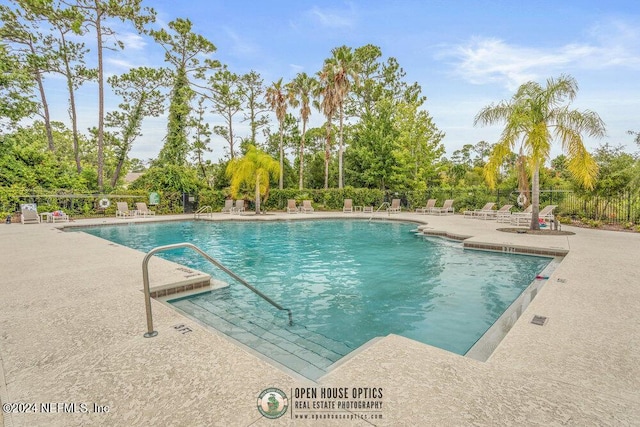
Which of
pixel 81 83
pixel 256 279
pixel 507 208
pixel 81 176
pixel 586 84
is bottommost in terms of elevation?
pixel 256 279

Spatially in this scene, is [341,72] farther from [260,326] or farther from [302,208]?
[260,326]

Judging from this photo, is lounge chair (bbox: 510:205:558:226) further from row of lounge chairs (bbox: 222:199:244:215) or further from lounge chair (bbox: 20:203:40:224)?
lounge chair (bbox: 20:203:40:224)

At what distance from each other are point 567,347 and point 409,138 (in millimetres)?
24932

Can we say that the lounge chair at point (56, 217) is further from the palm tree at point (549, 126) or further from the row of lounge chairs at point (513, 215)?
the row of lounge chairs at point (513, 215)

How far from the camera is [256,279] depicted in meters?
6.28

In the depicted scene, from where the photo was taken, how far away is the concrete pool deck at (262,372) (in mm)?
1953

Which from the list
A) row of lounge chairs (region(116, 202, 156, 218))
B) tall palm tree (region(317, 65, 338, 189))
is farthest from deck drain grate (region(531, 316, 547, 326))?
tall palm tree (region(317, 65, 338, 189))

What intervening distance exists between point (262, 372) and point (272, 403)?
40cm

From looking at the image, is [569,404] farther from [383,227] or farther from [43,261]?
[383,227]

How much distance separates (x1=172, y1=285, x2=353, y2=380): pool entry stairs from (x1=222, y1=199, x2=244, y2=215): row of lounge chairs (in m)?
15.7

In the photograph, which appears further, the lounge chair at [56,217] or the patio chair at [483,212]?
the patio chair at [483,212]

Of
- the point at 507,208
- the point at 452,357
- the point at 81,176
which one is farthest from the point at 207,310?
the point at 81,176

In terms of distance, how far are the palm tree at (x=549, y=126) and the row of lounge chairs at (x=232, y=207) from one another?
14.8 meters

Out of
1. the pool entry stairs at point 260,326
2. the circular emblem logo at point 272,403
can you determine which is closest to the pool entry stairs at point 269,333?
the pool entry stairs at point 260,326
